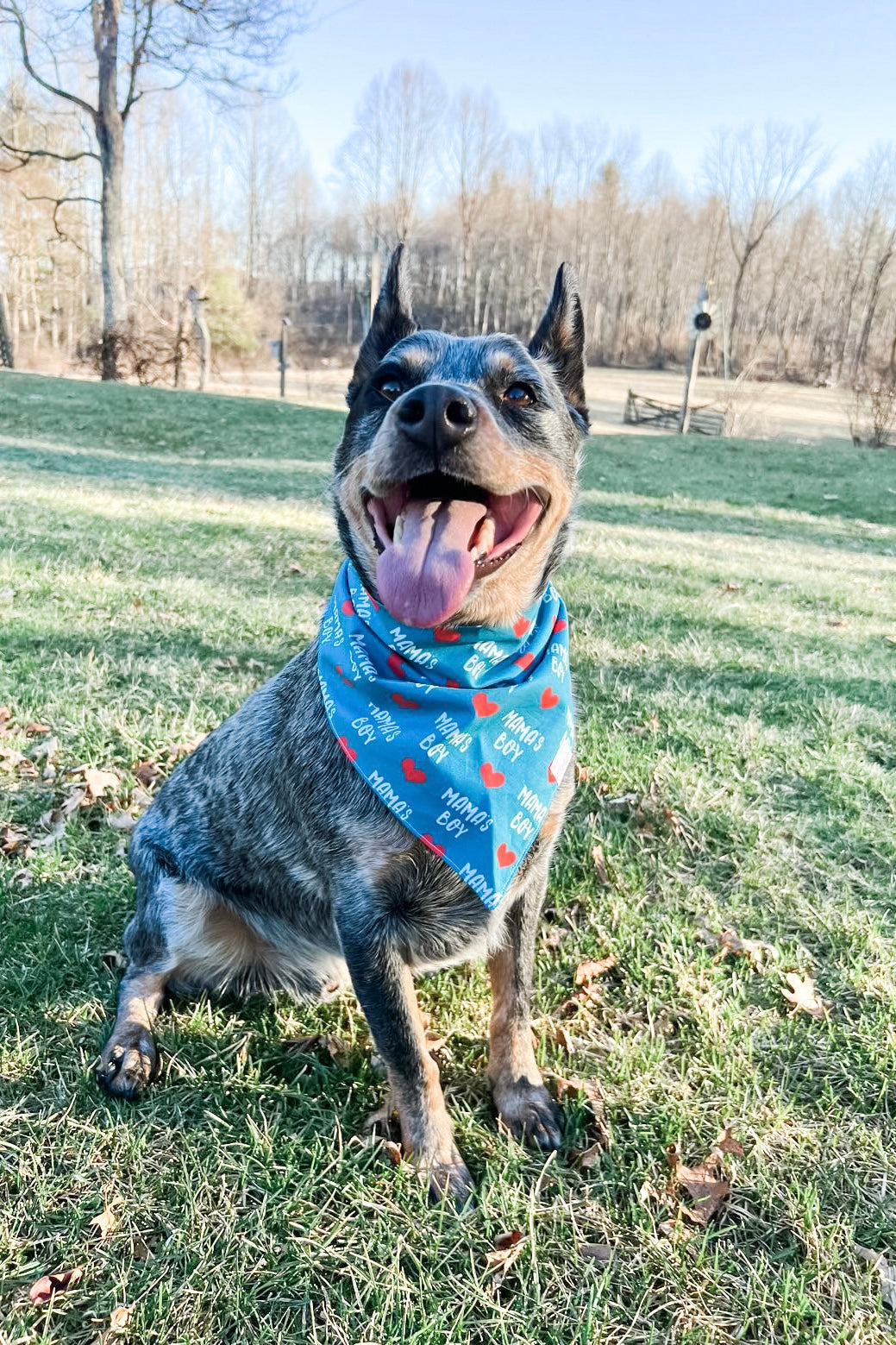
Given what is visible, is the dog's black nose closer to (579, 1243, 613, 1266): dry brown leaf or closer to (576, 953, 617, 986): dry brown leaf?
(576, 953, 617, 986): dry brown leaf

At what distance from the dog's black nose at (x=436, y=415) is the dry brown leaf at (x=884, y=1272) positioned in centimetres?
226

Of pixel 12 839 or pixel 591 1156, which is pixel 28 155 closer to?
pixel 12 839

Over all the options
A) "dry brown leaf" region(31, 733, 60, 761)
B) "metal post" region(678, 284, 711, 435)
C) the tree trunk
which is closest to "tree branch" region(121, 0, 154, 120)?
the tree trunk

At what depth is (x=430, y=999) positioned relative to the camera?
A: 284 cm

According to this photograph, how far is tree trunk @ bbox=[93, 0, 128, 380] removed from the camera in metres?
24.0

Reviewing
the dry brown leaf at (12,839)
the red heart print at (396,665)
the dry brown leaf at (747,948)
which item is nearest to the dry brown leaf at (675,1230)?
the dry brown leaf at (747,948)

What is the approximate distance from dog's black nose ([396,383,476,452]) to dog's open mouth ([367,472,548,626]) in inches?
4.1

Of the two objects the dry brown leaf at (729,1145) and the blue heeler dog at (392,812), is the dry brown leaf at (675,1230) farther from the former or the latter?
the blue heeler dog at (392,812)

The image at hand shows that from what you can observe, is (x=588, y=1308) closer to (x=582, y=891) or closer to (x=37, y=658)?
(x=582, y=891)

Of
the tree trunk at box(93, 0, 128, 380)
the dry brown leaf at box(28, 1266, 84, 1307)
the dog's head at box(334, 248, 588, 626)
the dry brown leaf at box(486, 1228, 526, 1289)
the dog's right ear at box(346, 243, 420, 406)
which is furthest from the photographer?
the tree trunk at box(93, 0, 128, 380)

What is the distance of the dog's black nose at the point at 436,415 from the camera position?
203 centimetres

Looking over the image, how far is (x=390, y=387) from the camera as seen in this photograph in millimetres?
2520

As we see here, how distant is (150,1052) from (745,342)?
66403 millimetres

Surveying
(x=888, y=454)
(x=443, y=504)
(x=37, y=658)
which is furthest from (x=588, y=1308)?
(x=888, y=454)
